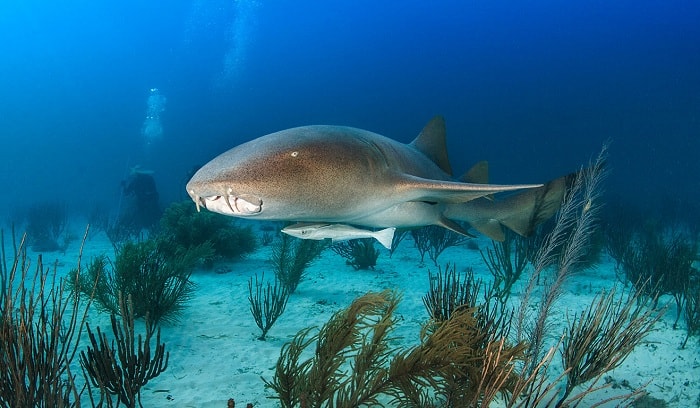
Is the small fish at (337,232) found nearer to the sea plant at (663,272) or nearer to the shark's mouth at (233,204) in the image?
the shark's mouth at (233,204)

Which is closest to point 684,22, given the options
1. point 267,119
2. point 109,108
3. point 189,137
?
point 267,119

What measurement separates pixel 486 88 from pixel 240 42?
398 ft

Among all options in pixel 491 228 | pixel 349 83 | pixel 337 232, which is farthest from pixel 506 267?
pixel 349 83

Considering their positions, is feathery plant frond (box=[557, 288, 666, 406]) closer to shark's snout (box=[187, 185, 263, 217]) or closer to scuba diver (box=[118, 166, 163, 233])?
shark's snout (box=[187, 185, 263, 217])

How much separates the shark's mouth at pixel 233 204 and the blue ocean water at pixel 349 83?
6670 centimetres

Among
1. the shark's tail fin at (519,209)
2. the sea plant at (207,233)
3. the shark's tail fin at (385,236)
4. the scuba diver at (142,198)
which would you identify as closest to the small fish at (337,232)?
the shark's tail fin at (385,236)

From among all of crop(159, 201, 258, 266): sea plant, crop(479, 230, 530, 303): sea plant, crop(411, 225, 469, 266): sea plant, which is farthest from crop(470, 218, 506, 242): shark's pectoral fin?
crop(159, 201, 258, 266): sea plant

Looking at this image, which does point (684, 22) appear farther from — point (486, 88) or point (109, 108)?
point (109, 108)

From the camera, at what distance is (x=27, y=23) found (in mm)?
156125

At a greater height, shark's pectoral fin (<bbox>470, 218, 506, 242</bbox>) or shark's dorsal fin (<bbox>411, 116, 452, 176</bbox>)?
shark's dorsal fin (<bbox>411, 116, 452, 176</bbox>)

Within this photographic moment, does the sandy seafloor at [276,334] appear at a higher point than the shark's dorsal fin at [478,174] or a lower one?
lower

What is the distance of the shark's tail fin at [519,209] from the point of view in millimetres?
4715

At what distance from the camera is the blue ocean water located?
9681 centimetres

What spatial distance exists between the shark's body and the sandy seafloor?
4.81 ft
